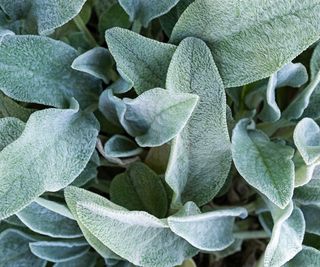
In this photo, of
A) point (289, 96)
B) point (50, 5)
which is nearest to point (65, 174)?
point (50, 5)

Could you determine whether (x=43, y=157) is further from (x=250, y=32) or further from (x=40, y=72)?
(x=250, y=32)

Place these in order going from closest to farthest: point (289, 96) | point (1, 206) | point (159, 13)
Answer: point (1, 206)
point (159, 13)
point (289, 96)

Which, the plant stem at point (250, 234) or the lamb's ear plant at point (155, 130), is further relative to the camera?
the plant stem at point (250, 234)

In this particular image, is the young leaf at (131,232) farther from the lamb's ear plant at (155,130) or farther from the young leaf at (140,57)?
the young leaf at (140,57)

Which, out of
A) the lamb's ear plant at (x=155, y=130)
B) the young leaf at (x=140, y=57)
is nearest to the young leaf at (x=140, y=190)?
the lamb's ear plant at (x=155, y=130)

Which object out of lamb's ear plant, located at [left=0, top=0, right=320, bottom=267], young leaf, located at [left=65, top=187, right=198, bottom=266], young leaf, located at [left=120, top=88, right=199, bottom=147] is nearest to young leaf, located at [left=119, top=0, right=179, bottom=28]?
lamb's ear plant, located at [left=0, top=0, right=320, bottom=267]

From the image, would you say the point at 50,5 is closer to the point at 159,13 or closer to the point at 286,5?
the point at 159,13

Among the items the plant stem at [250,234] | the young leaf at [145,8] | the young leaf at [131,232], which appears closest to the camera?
the young leaf at [131,232]
